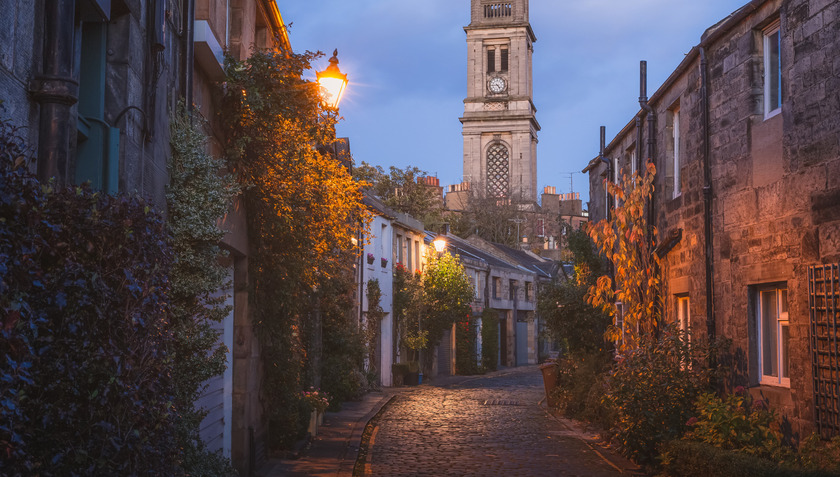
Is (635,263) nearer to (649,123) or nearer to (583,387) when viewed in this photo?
(649,123)

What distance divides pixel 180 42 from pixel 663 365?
751 centimetres

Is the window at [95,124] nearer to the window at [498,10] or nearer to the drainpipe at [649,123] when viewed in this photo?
the drainpipe at [649,123]

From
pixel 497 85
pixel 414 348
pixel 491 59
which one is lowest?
pixel 414 348

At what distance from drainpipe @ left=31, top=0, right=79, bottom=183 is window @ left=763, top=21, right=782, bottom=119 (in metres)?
8.01

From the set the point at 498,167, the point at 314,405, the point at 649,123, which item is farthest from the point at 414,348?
the point at 498,167

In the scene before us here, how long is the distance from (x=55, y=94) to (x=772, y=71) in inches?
328

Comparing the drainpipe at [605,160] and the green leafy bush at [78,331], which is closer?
the green leafy bush at [78,331]

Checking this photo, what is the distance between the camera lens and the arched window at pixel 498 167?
81.2m

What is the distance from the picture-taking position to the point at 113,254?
407 cm

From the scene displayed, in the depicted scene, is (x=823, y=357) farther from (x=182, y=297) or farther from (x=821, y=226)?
(x=182, y=297)

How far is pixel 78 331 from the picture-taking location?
374 centimetres

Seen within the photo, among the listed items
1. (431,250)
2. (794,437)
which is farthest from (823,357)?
(431,250)

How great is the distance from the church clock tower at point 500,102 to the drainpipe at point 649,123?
64.5m

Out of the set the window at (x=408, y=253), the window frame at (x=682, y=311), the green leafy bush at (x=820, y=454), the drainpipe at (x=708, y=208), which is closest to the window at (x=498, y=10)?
the window at (x=408, y=253)
